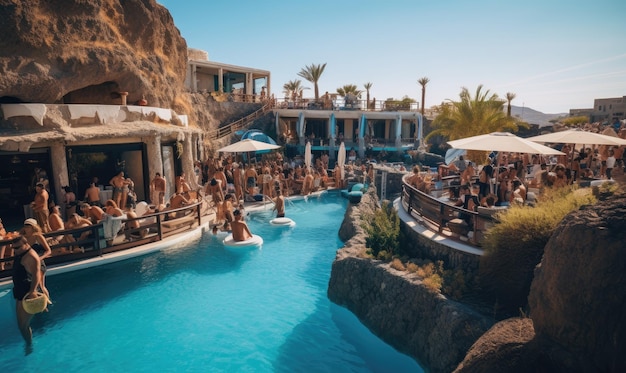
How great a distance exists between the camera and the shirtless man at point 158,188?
45.0 feet

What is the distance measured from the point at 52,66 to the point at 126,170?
17.3ft

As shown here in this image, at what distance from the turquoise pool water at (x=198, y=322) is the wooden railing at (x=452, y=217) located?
2796mm

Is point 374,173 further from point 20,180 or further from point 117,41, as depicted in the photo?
point 20,180

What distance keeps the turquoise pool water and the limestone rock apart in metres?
3.50

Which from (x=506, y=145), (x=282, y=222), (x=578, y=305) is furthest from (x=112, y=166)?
(x=578, y=305)

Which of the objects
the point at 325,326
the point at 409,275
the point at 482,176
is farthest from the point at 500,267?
the point at 482,176

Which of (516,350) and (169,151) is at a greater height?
(169,151)

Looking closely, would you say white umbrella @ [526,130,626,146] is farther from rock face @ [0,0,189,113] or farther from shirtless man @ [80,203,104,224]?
rock face @ [0,0,189,113]

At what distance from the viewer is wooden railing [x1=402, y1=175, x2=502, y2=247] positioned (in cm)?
716

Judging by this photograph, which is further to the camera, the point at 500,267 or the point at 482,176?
the point at 482,176

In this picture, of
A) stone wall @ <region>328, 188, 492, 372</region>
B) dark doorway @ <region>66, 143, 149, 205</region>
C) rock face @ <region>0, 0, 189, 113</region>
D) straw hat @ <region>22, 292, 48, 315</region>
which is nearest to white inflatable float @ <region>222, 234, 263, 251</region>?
stone wall @ <region>328, 188, 492, 372</region>

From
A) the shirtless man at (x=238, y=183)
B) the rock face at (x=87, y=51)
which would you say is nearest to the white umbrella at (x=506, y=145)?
the shirtless man at (x=238, y=183)

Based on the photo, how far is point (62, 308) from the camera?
805cm

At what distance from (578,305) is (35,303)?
8272 mm
